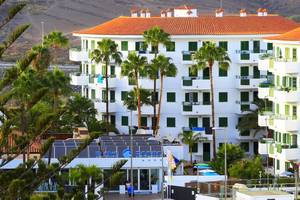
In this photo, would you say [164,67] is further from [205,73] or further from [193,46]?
[193,46]

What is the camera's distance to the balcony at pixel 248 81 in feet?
310

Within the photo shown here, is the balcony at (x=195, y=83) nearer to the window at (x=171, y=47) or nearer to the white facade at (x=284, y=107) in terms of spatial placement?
the window at (x=171, y=47)

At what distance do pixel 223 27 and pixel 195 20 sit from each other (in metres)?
2.56

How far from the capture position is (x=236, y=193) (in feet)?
197

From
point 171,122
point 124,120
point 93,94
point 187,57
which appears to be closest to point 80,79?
point 93,94

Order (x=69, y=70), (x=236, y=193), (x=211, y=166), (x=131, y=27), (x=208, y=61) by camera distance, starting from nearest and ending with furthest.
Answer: (x=236, y=193), (x=211, y=166), (x=208, y=61), (x=131, y=27), (x=69, y=70)

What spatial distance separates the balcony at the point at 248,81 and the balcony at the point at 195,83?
1.67 m

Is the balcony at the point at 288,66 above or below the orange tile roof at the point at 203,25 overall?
below

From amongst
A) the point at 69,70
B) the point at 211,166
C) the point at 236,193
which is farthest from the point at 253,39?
the point at 69,70

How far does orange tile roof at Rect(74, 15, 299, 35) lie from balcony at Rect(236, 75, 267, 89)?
95.4 inches

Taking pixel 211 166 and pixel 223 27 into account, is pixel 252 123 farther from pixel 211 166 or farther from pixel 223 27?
pixel 211 166

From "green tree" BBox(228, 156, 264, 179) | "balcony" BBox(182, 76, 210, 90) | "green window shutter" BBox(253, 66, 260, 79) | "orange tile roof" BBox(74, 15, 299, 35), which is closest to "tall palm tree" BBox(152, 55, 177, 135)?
"balcony" BBox(182, 76, 210, 90)

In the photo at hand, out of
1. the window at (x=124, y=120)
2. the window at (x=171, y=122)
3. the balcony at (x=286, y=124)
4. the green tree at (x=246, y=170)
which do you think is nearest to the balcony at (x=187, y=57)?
the window at (x=171, y=122)

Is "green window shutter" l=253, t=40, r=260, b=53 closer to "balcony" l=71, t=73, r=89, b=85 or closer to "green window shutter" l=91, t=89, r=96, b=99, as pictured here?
"green window shutter" l=91, t=89, r=96, b=99
